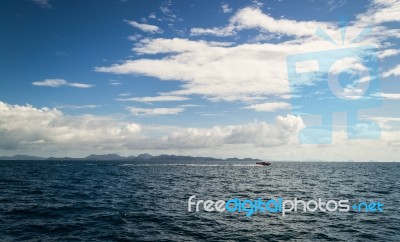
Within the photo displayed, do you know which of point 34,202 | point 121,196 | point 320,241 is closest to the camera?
point 320,241

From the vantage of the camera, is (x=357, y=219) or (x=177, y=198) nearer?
(x=357, y=219)

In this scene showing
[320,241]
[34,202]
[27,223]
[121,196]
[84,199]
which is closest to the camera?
[320,241]

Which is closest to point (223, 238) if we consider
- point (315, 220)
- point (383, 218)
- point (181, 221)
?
point (181, 221)

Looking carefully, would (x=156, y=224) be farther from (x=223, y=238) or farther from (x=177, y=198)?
(x=177, y=198)

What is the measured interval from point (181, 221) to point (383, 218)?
23.3 meters

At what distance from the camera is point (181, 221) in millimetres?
31484

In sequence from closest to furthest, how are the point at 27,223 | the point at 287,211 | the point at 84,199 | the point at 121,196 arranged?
the point at 27,223, the point at 287,211, the point at 84,199, the point at 121,196

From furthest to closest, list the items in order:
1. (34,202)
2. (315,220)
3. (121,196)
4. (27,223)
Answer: (121,196) → (34,202) → (315,220) → (27,223)

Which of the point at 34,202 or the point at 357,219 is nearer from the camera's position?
the point at 357,219

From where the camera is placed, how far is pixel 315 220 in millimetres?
32781

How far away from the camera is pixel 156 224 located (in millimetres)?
30219

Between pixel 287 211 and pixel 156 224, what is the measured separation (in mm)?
16924

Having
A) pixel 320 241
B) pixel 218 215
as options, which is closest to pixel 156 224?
pixel 218 215

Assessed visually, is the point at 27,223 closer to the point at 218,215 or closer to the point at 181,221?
the point at 181,221
